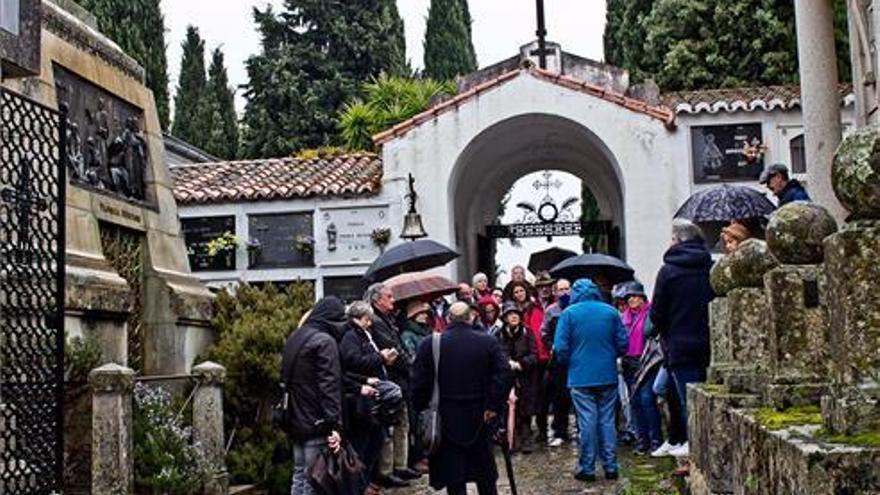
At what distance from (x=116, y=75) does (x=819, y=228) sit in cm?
829

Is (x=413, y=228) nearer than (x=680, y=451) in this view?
No

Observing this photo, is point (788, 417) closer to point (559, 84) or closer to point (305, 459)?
point (305, 459)

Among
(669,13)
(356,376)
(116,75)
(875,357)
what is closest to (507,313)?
(356,376)

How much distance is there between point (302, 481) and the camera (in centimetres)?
754

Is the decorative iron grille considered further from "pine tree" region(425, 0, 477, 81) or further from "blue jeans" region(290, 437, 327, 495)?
"pine tree" region(425, 0, 477, 81)

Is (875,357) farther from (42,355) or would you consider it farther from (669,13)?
(669,13)

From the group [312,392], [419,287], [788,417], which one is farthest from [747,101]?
[788,417]

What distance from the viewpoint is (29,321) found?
5867 millimetres

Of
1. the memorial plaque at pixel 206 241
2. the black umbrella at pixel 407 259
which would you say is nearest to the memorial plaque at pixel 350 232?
the memorial plaque at pixel 206 241

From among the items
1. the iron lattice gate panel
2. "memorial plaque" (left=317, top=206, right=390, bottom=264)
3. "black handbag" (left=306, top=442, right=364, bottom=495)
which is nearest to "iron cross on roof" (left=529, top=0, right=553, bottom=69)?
"memorial plaque" (left=317, top=206, right=390, bottom=264)

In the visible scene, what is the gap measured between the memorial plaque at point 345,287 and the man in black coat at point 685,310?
530 inches

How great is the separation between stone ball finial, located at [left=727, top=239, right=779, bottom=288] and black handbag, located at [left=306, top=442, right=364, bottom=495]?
3.08 m

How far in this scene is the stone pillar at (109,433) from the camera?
7738 millimetres

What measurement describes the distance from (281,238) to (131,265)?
1148cm
